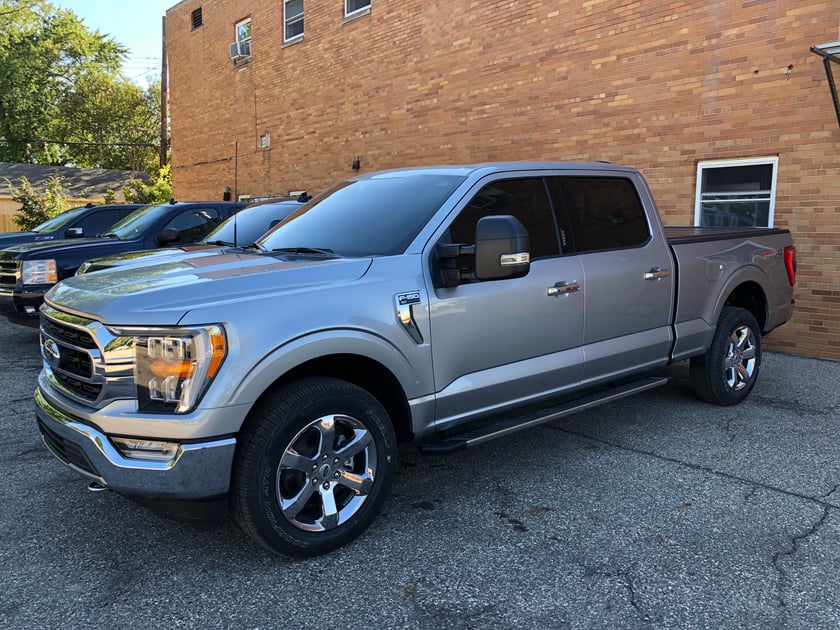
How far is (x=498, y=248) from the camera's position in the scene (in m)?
3.43

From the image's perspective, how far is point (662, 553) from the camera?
3.26 m

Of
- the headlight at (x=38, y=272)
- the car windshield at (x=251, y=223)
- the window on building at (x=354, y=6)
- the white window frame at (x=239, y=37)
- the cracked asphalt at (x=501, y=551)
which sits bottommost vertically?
the cracked asphalt at (x=501, y=551)

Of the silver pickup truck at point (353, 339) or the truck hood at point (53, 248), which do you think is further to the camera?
the truck hood at point (53, 248)

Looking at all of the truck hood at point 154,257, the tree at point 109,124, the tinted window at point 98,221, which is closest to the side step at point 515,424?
the truck hood at point 154,257

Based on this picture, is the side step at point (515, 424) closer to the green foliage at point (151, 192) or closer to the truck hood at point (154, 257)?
the truck hood at point (154, 257)

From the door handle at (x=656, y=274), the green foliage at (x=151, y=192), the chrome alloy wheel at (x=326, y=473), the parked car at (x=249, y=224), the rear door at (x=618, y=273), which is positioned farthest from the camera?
the green foliage at (x=151, y=192)

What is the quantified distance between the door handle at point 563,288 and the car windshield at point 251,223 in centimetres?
342

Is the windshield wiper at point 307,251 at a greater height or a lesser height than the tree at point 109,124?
lesser

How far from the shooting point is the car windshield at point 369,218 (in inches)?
149

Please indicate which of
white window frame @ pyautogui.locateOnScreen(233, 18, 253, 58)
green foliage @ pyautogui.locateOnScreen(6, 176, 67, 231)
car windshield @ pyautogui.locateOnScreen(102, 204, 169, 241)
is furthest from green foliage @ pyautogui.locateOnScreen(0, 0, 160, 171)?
car windshield @ pyautogui.locateOnScreen(102, 204, 169, 241)

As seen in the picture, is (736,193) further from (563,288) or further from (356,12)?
(356,12)

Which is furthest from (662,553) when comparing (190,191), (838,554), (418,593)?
(190,191)

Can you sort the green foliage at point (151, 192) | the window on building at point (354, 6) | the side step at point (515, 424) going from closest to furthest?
the side step at point (515, 424) < the window on building at point (354, 6) < the green foliage at point (151, 192)

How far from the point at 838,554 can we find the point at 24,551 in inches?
156
